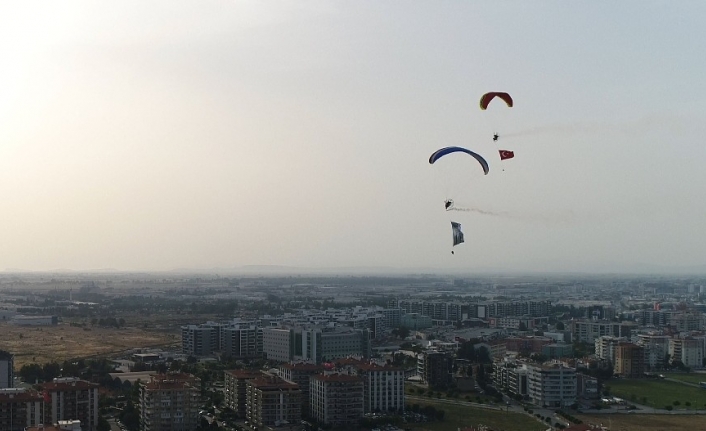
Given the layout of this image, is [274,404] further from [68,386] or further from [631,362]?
[631,362]

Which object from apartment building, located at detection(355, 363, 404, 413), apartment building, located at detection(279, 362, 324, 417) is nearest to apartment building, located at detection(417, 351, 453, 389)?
apartment building, located at detection(355, 363, 404, 413)

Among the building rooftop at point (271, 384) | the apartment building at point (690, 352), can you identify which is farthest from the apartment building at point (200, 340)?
the apartment building at point (690, 352)

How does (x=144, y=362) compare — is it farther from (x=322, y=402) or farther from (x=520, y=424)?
(x=520, y=424)

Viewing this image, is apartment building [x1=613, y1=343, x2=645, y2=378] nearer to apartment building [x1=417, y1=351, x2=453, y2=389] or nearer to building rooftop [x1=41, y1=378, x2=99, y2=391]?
apartment building [x1=417, y1=351, x2=453, y2=389]

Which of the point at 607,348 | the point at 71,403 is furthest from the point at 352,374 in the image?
the point at 607,348

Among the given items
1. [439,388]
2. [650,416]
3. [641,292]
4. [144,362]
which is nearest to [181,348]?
[144,362]

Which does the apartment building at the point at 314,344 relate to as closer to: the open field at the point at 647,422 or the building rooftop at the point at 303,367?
the building rooftop at the point at 303,367
